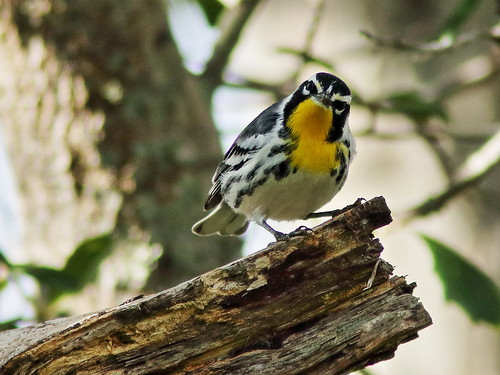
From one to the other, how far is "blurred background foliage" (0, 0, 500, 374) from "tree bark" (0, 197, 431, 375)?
155 centimetres

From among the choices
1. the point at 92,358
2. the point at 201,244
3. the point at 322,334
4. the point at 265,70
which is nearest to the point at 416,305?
the point at 322,334

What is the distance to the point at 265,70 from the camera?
25.2 ft

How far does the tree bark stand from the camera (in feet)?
10.0

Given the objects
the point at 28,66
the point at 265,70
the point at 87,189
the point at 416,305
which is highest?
the point at 265,70

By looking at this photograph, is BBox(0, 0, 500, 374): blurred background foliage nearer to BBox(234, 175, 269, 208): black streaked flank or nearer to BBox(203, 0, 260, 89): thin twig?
BBox(203, 0, 260, 89): thin twig

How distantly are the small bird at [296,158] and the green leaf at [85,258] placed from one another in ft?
2.58

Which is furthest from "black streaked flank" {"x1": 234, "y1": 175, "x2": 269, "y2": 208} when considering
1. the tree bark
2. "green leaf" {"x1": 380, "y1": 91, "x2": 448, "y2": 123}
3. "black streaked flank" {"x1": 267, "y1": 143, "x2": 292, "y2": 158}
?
"green leaf" {"x1": 380, "y1": 91, "x2": 448, "y2": 123}

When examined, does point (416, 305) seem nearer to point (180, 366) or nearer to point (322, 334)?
point (322, 334)

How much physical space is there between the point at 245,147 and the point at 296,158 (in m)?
0.47

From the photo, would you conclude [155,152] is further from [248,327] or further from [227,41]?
[248,327]

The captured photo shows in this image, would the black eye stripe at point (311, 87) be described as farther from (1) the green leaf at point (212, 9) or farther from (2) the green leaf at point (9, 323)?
(2) the green leaf at point (9, 323)

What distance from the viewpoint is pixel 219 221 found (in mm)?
5137

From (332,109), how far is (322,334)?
1.68 meters

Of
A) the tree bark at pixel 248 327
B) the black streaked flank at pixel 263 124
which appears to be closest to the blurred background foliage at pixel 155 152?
the black streaked flank at pixel 263 124
